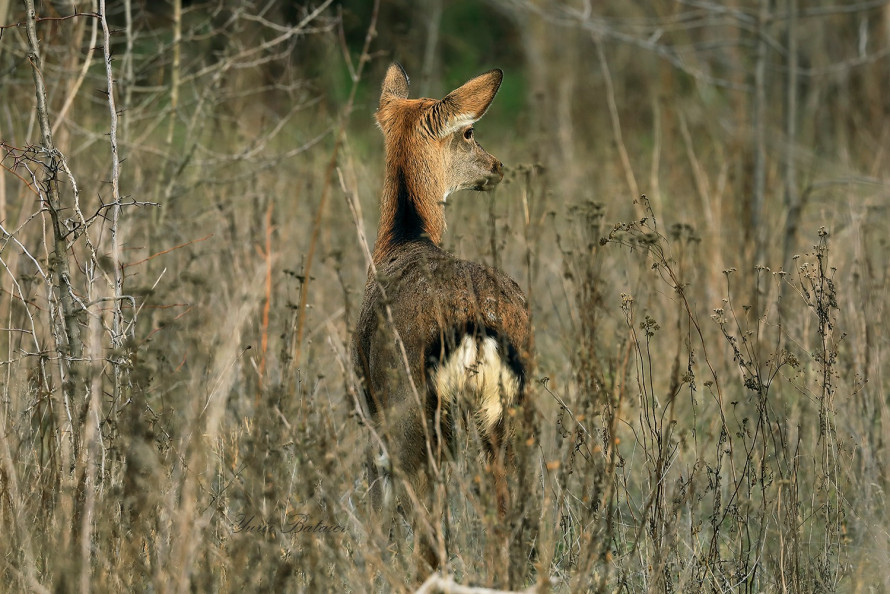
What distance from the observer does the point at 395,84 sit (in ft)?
18.9

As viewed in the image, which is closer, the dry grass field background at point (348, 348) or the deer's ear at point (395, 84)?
the dry grass field background at point (348, 348)

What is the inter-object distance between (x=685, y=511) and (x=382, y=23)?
1223cm

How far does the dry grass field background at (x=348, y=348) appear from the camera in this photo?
9.87ft

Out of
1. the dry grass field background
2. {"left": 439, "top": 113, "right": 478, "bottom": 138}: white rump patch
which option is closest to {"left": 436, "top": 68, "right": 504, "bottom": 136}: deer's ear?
{"left": 439, "top": 113, "right": 478, "bottom": 138}: white rump patch

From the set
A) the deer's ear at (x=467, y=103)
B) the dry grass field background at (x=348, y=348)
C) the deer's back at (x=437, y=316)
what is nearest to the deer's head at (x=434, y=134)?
the deer's ear at (x=467, y=103)

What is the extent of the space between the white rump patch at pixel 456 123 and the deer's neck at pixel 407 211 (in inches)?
9.2

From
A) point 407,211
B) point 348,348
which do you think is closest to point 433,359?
point 407,211

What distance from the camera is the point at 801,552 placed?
3.73 meters

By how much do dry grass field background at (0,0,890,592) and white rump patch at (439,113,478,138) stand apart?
54cm

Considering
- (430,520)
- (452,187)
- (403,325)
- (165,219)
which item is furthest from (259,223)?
(430,520)

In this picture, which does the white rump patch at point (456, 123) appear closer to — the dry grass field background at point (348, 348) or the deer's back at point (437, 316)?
the dry grass field background at point (348, 348)

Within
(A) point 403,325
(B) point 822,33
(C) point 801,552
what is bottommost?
(C) point 801,552

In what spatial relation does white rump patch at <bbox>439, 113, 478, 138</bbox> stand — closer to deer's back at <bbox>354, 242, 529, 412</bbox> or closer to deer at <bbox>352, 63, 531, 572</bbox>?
deer at <bbox>352, 63, 531, 572</bbox>

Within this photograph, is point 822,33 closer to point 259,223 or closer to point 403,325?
point 259,223
